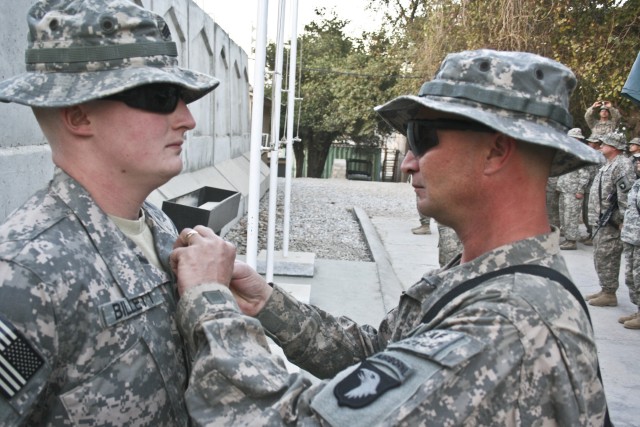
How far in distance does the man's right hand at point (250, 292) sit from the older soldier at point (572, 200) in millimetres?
8897

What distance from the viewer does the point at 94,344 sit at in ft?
4.69

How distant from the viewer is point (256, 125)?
3709 mm

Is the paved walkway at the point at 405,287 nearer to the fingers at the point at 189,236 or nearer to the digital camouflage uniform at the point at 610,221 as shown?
the digital camouflage uniform at the point at 610,221

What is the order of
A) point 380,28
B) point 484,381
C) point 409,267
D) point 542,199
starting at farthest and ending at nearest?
point 380,28
point 409,267
point 542,199
point 484,381

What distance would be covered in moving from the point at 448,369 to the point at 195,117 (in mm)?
8381

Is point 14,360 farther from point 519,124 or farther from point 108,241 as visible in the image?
point 519,124

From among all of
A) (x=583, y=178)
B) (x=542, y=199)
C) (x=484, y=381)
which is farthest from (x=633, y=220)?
(x=484, y=381)

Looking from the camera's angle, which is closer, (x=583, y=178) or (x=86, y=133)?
(x=86, y=133)

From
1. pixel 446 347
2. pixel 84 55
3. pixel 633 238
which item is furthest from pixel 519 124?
pixel 633 238

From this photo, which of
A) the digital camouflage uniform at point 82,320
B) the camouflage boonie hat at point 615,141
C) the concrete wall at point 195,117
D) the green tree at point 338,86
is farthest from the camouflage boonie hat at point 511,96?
the green tree at point 338,86

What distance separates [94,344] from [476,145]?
115 cm

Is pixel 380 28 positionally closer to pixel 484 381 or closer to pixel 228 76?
pixel 228 76

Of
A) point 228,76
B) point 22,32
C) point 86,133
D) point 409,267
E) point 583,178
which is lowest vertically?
point 409,267

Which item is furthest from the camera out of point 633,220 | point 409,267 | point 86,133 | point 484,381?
point 409,267
